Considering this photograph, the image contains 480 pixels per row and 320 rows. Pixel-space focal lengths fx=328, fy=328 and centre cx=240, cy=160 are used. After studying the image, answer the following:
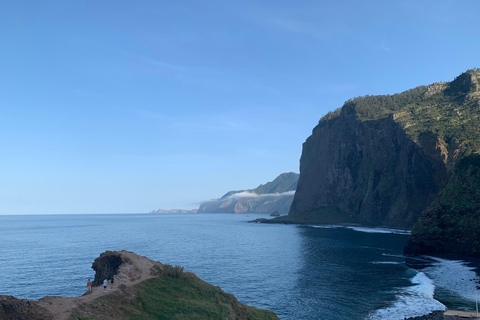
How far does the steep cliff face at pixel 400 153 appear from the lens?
11381 centimetres

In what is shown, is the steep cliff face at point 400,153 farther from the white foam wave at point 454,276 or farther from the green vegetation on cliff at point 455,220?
the white foam wave at point 454,276

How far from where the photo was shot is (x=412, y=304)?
38.2 metres

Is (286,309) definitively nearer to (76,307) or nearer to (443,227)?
(76,307)

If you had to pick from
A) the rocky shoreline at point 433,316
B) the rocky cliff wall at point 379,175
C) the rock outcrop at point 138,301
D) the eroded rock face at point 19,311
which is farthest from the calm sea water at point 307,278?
the rocky cliff wall at point 379,175

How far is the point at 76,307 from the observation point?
66.9ft

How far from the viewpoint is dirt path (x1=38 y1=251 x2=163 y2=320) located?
19817 millimetres

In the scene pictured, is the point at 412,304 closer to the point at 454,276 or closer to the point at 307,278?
the point at 307,278

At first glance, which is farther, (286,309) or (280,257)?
(280,257)

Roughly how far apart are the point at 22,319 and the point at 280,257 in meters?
62.2

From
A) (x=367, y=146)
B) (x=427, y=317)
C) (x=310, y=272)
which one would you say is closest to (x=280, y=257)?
(x=310, y=272)

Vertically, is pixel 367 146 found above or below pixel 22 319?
above

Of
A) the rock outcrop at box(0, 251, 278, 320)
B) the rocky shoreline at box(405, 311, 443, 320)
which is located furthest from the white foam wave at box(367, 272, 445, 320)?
the rock outcrop at box(0, 251, 278, 320)

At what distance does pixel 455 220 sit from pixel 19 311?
76.6m

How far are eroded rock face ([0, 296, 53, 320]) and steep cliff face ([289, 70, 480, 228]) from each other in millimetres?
106007
